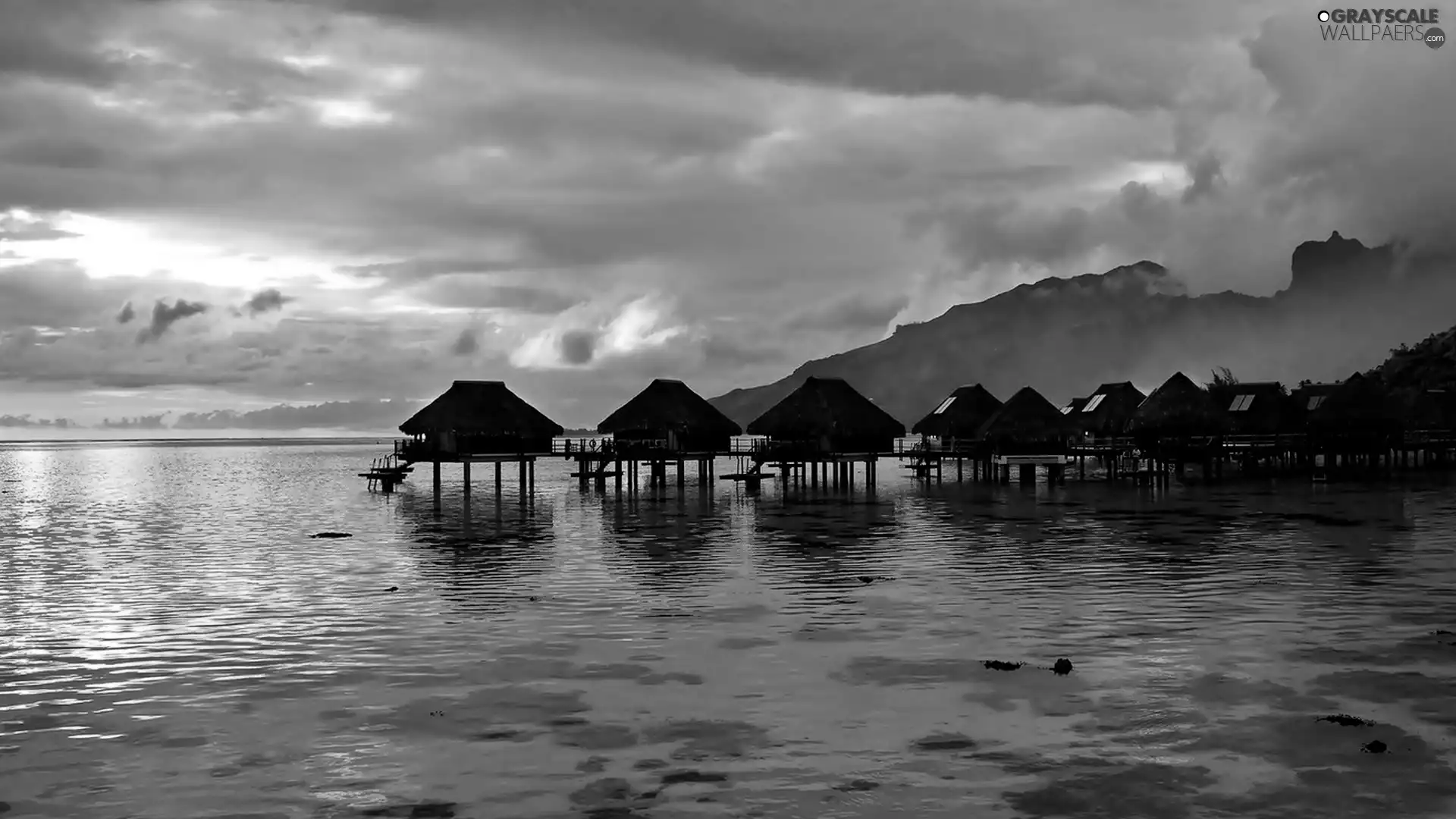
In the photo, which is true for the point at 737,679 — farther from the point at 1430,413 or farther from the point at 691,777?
the point at 1430,413

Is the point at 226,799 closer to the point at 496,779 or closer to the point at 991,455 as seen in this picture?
the point at 496,779

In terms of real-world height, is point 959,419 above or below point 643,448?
above

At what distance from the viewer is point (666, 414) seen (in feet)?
226

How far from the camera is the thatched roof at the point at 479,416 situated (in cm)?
6222

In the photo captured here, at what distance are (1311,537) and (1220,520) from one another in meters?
7.23

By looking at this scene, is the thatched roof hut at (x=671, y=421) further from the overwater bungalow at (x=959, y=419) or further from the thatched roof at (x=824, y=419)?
the overwater bungalow at (x=959, y=419)

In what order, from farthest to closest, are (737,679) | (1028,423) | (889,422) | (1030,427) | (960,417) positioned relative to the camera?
1. (960,417)
2. (1030,427)
3. (1028,423)
4. (889,422)
5. (737,679)

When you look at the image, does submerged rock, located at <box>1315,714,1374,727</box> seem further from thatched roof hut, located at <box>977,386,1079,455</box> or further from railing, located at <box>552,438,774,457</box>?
thatched roof hut, located at <box>977,386,1079,455</box>

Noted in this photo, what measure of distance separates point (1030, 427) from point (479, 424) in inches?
1273

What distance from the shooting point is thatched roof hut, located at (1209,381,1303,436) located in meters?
79.8

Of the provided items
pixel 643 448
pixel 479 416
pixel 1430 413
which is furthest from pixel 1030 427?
pixel 1430 413

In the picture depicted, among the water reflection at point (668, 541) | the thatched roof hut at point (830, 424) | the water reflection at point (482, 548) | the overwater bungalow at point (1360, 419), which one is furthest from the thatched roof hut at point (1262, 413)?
the water reflection at point (482, 548)

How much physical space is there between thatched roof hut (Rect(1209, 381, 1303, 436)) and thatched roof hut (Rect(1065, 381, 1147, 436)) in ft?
29.1

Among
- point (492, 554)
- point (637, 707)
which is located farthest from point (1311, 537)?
point (637, 707)
